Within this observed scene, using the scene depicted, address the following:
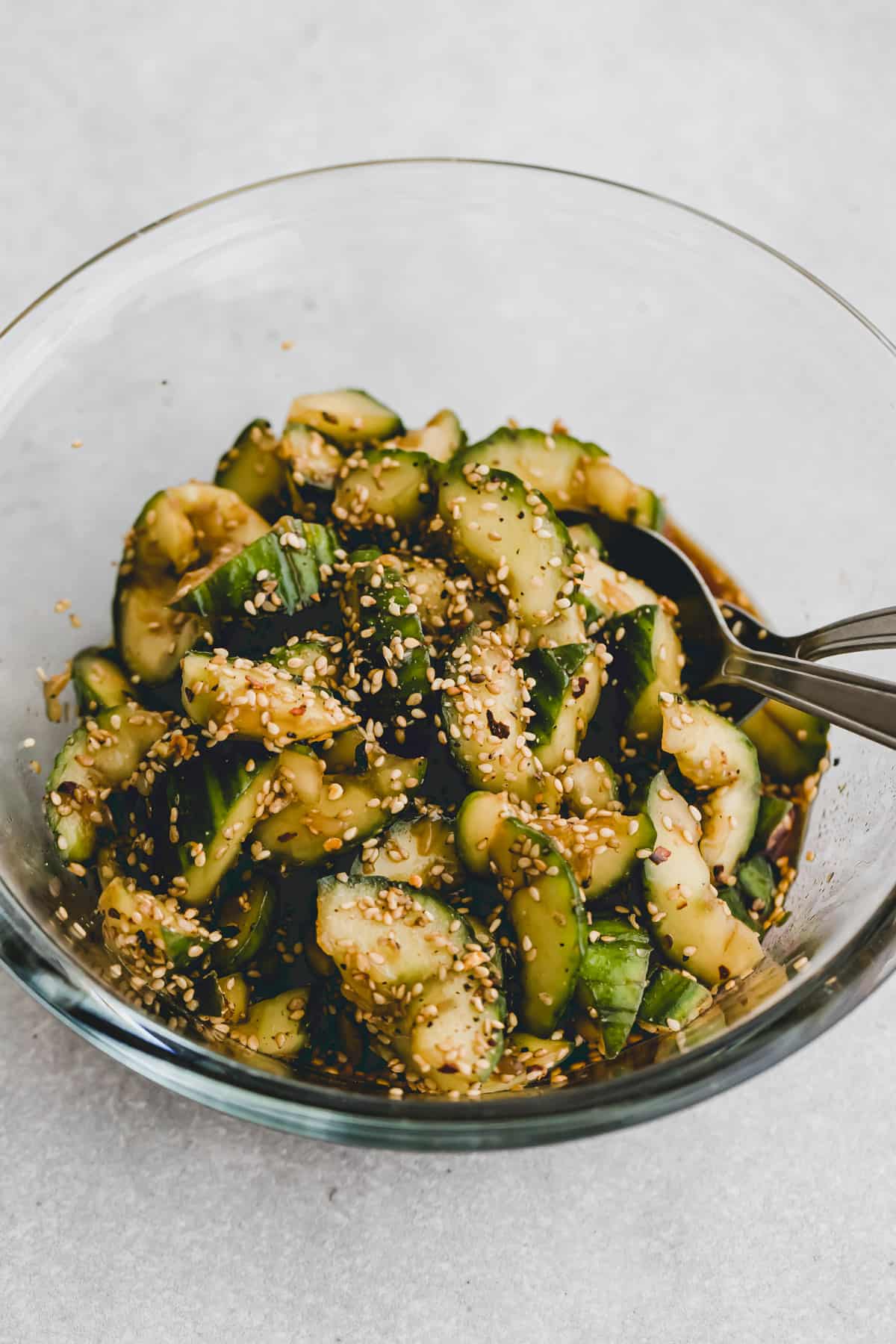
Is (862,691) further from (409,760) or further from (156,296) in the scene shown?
(156,296)

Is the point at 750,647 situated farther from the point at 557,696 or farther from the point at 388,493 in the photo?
the point at 388,493

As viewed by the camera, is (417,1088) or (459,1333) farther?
(459,1333)

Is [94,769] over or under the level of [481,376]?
under

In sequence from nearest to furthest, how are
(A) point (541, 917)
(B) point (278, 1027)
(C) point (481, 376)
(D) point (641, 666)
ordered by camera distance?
(A) point (541, 917) < (B) point (278, 1027) < (D) point (641, 666) < (C) point (481, 376)

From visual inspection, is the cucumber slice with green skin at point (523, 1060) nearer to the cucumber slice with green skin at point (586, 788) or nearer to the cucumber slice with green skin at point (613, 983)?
the cucumber slice with green skin at point (613, 983)

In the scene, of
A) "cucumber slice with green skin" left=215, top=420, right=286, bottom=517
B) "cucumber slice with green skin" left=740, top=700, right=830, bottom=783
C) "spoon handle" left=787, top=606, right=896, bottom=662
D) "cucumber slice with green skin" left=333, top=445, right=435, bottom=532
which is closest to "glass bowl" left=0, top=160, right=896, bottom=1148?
"cucumber slice with green skin" left=740, top=700, right=830, bottom=783

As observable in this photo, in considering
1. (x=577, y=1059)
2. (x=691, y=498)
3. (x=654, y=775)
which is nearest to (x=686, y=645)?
(x=654, y=775)

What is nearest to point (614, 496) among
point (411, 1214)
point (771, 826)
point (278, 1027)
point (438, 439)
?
point (438, 439)

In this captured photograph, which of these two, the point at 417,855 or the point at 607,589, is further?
the point at 607,589
